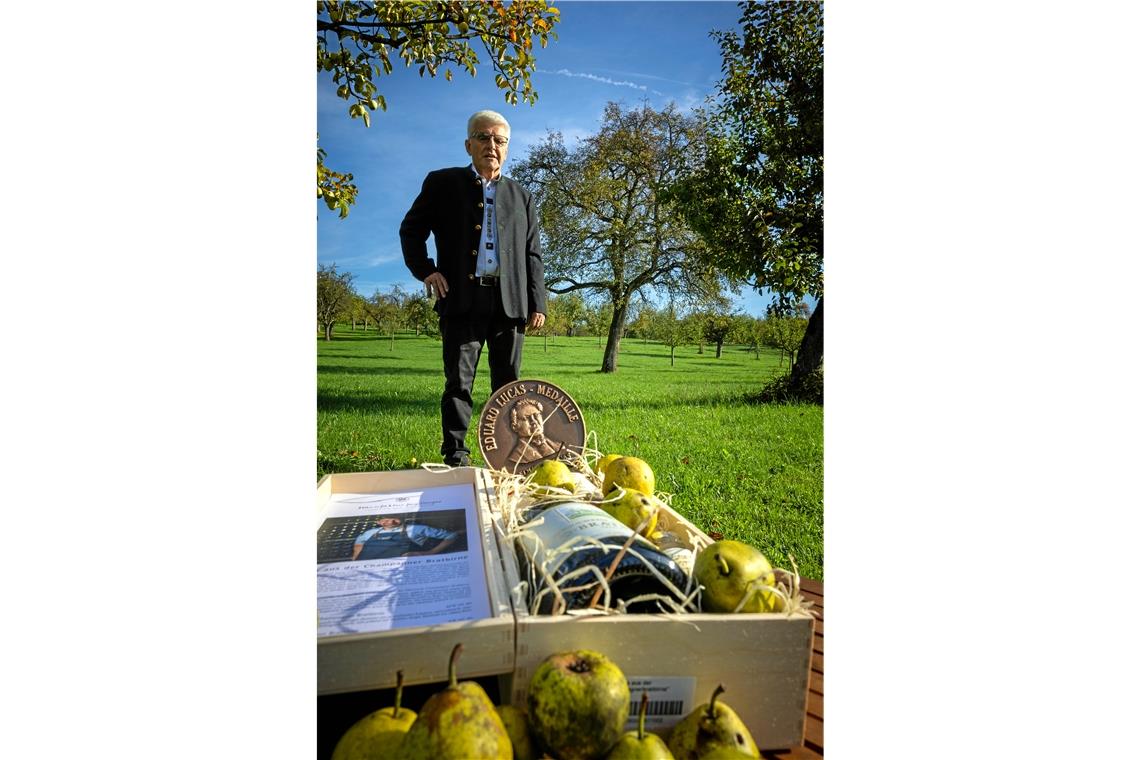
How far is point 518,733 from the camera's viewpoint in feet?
2.98

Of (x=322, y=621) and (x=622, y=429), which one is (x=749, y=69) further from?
(x=322, y=621)

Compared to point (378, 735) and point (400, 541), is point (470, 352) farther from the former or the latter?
point (378, 735)

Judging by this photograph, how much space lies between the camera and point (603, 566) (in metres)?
1.09

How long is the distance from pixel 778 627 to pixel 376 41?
206 centimetres

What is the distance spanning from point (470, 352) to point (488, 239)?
46cm

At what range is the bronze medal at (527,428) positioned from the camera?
2271 mm

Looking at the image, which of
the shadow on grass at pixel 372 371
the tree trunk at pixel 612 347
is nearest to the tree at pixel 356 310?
the shadow on grass at pixel 372 371

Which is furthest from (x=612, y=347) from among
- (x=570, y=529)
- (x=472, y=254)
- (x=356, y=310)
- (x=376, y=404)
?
(x=570, y=529)

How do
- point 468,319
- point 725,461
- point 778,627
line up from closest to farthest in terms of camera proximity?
point 778,627 < point 468,319 < point 725,461

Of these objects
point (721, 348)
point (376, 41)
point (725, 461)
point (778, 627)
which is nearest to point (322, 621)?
point (778, 627)

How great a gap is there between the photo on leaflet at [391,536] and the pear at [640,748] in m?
0.59

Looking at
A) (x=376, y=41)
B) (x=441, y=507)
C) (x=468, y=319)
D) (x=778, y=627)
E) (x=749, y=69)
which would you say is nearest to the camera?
(x=778, y=627)

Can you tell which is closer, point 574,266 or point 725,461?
point 725,461

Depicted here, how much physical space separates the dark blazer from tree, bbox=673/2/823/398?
103cm
